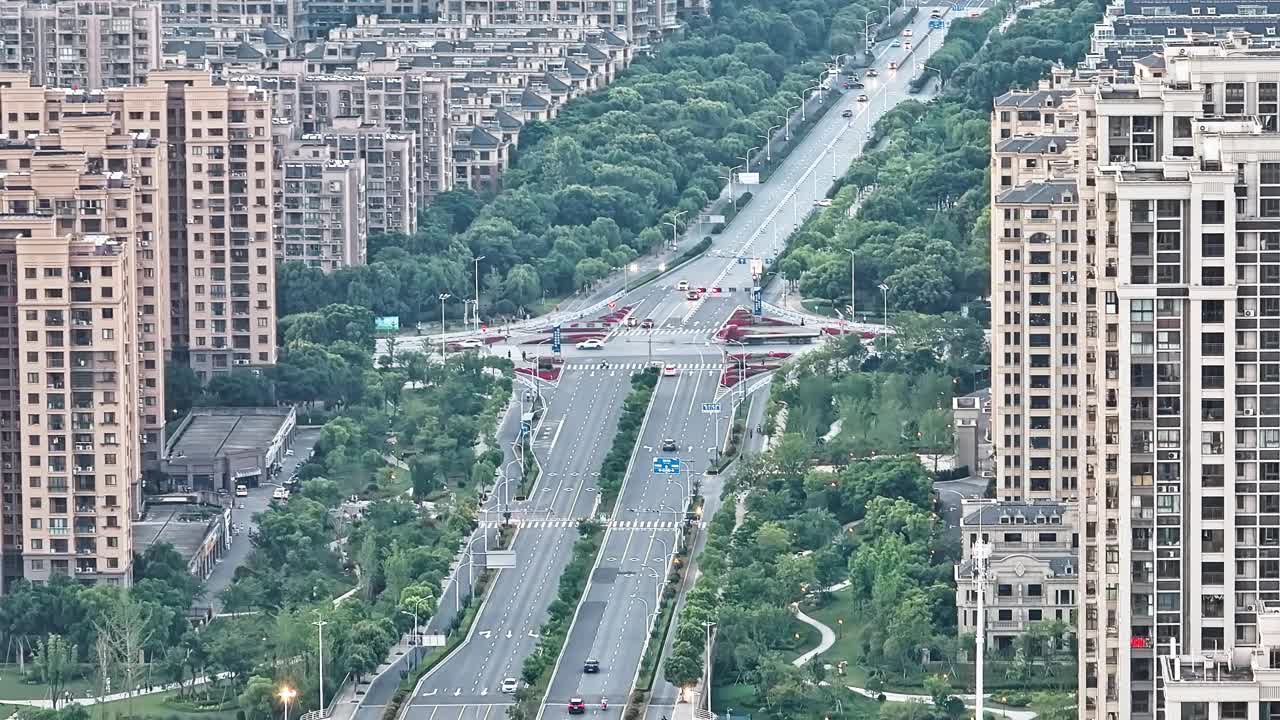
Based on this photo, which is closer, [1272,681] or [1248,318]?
[1272,681]

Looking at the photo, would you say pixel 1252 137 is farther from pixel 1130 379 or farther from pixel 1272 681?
pixel 1272 681

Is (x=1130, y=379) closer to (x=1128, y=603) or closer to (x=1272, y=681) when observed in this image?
(x=1128, y=603)

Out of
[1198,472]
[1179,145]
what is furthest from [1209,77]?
[1198,472]

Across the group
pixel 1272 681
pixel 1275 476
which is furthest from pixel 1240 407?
pixel 1272 681

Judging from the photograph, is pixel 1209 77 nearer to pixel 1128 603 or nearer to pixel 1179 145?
pixel 1179 145

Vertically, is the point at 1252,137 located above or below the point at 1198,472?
above

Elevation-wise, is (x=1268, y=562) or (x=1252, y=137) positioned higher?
(x=1252, y=137)

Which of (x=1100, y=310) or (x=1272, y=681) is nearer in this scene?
(x=1272, y=681)
